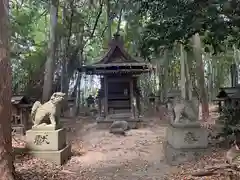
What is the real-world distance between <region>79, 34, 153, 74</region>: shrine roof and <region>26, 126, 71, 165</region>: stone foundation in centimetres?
740

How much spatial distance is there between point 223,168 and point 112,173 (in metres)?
3.60

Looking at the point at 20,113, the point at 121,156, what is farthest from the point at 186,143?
the point at 20,113

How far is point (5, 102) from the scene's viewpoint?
5.52m

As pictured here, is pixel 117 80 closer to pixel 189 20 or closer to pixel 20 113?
pixel 20 113

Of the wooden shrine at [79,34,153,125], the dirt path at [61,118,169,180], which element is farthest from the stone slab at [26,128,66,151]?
the wooden shrine at [79,34,153,125]

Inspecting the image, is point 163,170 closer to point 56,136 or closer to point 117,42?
point 56,136

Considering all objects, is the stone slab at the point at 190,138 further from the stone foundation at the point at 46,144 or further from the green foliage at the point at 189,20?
the stone foundation at the point at 46,144

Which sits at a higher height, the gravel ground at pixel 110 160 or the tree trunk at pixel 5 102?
the tree trunk at pixel 5 102

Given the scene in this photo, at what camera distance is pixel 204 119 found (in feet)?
53.5

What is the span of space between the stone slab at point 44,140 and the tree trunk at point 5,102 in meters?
3.06

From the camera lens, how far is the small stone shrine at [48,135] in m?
8.49

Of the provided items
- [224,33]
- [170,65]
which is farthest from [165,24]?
[170,65]

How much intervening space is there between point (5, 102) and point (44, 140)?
10.8 feet

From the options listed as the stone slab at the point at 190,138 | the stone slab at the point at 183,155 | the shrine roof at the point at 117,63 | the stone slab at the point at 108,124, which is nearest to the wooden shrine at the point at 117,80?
the shrine roof at the point at 117,63
